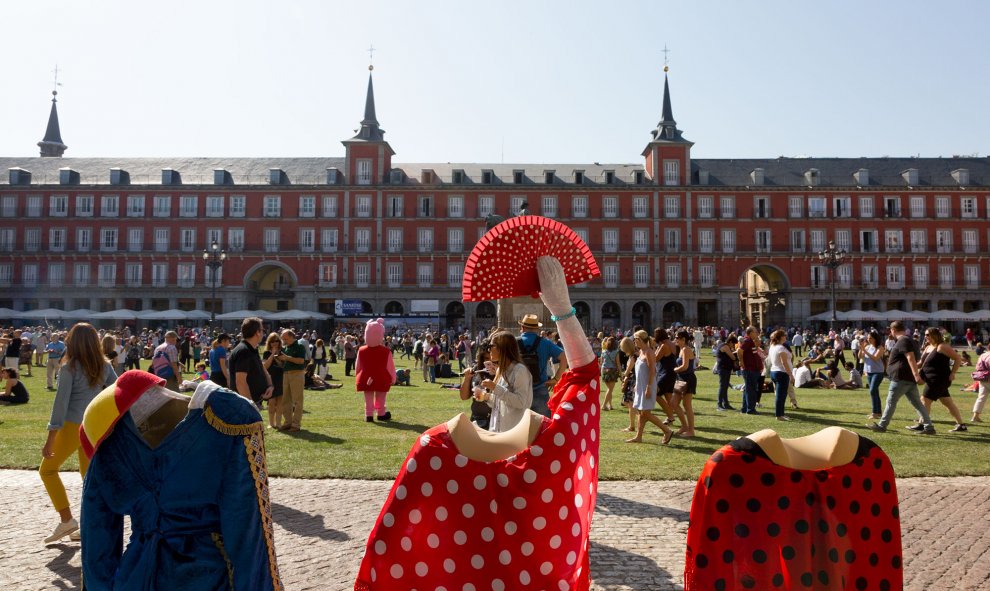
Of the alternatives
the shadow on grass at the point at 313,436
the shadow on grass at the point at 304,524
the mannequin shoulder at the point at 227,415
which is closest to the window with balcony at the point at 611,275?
the shadow on grass at the point at 313,436

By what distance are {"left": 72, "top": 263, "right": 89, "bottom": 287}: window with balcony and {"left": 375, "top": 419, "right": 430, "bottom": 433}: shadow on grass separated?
47.2 m

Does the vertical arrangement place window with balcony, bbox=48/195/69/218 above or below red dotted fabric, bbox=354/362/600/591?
above

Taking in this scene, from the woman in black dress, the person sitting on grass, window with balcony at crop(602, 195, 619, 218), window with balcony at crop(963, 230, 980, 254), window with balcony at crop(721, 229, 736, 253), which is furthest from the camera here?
window with balcony at crop(602, 195, 619, 218)

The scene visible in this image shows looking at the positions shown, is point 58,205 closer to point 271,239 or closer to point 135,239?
point 135,239

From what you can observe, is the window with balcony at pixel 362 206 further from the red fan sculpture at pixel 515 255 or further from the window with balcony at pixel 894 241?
the red fan sculpture at pixel 515 255

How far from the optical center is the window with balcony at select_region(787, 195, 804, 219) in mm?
47562

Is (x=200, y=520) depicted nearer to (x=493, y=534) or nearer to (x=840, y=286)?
(x=493, y=534)

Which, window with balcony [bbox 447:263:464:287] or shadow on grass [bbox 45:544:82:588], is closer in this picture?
shadow on grass [bbox 45:544:82:588]

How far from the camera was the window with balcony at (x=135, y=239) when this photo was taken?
47844 millimetres

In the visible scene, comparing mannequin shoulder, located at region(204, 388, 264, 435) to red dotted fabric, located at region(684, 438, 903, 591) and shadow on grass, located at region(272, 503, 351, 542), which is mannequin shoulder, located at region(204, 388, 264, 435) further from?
shadow on grass, located at region(272, 503, 351, 542)

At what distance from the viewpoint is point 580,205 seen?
1906 inches

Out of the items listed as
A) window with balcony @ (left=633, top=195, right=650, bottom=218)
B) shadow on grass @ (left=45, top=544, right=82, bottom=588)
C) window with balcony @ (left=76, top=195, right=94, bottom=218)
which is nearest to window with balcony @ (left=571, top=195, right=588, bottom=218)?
window with balcony @ (left=633, top=195, right=650, bottom=218)

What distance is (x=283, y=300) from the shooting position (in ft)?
160

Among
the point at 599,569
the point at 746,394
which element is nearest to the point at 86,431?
the point at 599,569
